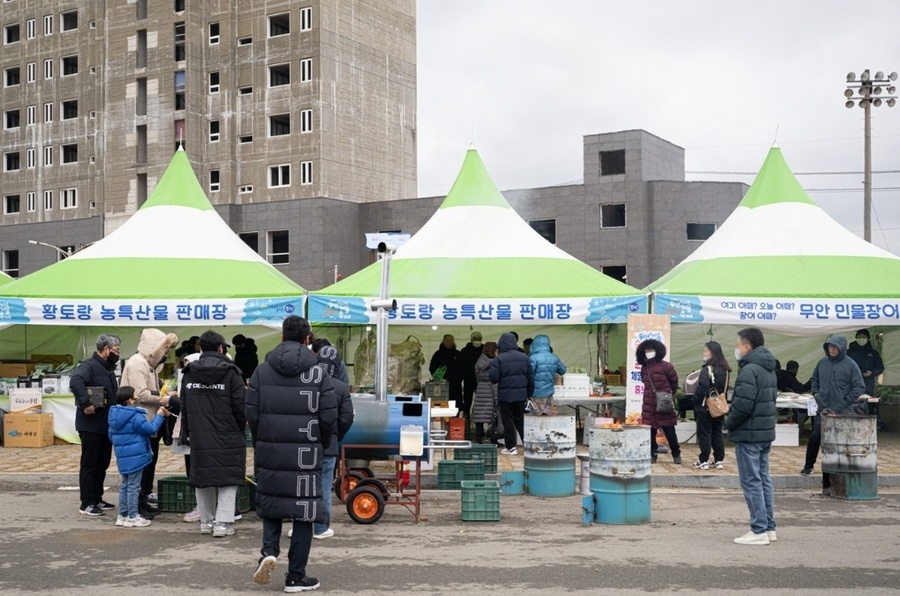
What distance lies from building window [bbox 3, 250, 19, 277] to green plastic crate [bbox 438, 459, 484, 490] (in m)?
50.0

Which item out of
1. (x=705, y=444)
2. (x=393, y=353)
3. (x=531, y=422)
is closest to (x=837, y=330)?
(x=705, y=444)

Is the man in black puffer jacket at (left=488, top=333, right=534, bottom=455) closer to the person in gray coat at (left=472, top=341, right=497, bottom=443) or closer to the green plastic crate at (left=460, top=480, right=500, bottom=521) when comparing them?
the person in gray coat at (left=472, top=341, right=497, bottom=443)

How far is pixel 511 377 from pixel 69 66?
50.3 m

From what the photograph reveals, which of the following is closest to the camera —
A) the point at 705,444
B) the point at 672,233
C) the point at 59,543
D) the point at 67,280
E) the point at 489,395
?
the point at 59,543

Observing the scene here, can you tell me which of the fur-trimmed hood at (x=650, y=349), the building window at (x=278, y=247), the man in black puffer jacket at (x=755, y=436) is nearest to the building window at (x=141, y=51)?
the building window at (x=278, y=247)

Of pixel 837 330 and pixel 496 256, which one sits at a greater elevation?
pixel 496 256

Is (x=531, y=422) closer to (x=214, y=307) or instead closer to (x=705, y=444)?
(x=705, y=444)

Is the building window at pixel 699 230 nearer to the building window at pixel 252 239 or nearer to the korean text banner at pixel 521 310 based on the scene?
the building window at pixel 252 239

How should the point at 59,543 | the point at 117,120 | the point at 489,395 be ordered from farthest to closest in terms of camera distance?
the point at 117,120, the point at 489,395, the point at 59,543

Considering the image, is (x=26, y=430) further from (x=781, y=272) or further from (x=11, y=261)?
(x=11, y=261)

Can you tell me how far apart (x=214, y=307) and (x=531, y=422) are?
6291mm

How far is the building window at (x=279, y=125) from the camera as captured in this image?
48.3 m

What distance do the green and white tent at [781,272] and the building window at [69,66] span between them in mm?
47913

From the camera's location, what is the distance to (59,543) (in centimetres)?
815
